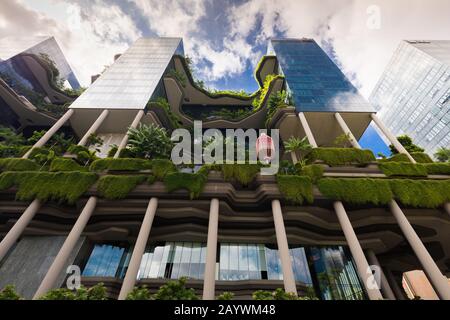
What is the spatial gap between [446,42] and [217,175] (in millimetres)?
92880

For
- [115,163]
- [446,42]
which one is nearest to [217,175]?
[115,163]

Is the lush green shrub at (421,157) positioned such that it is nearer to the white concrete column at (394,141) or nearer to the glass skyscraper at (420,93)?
the white concrete column at (394,141)

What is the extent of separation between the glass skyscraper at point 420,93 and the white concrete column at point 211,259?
227 feet

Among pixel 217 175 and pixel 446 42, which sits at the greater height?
pixel 446 42

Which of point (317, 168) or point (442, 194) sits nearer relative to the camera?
point (442, 194)

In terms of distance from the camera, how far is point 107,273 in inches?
536

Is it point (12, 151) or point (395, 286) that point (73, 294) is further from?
point (395, 286)

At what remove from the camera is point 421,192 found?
490 inches

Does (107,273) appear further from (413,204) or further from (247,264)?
(413,204)

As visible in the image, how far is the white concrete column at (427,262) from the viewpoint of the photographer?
9477 millimetres

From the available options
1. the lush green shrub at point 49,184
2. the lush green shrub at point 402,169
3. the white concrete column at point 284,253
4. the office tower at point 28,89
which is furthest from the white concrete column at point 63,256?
the lush green shrub at point 402,169

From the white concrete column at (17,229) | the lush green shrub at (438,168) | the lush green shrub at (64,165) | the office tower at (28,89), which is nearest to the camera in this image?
the white concrete column at (17,229)
